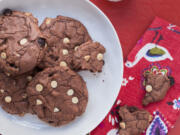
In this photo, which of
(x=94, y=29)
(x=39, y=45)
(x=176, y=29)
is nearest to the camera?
(x=39, y=45)

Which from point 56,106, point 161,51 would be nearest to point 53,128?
point 56,106

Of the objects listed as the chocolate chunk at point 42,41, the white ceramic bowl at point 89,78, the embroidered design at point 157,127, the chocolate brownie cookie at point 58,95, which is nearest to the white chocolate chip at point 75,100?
the chocolate brownie cookie at point 58,95

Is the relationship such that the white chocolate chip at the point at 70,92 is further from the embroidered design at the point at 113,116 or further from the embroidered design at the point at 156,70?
the embroidered design at the point at 156,70

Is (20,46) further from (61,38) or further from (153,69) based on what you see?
(153,69)

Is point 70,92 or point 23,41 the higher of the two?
point 23,41

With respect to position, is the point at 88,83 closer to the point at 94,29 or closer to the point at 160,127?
the point at 94,29

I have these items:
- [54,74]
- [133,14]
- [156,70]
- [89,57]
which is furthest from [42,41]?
[156,70]
